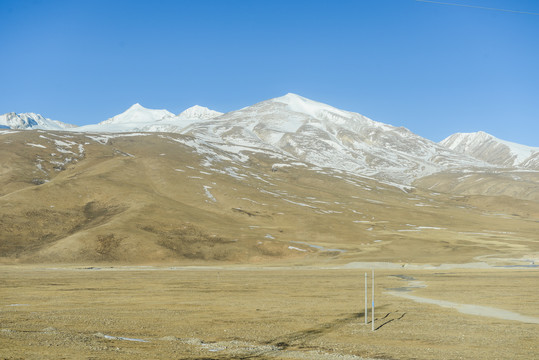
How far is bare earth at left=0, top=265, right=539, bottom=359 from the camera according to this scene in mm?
26812

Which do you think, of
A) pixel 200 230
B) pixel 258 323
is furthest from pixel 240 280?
pixel 200 230

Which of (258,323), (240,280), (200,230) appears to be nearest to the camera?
(258,323)

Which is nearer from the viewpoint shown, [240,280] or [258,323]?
[258,323]

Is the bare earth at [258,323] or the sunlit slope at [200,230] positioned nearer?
the bare earth at [258,323]

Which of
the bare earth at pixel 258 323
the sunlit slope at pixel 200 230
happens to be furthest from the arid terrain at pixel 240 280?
the sunlit slope at pixel 200 230

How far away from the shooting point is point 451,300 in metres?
52.3

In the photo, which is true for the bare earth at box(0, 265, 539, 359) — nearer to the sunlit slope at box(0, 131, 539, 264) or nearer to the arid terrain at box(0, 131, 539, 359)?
the arid terrain at box(0, 131, 539, 359)

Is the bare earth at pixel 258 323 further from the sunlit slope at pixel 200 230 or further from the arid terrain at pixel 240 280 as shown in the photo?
the sunlit slope at pixel 200 230

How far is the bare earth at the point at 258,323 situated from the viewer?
26.8 m

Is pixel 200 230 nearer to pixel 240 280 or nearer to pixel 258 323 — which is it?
pixel 240 280

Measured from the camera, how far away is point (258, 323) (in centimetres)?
3728

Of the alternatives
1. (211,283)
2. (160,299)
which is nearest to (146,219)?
(211,283)

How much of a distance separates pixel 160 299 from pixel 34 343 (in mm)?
25567

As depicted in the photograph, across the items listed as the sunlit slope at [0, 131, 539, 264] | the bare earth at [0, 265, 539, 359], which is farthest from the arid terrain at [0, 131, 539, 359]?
the sunlit slope at [0, 131, 539, 264]
